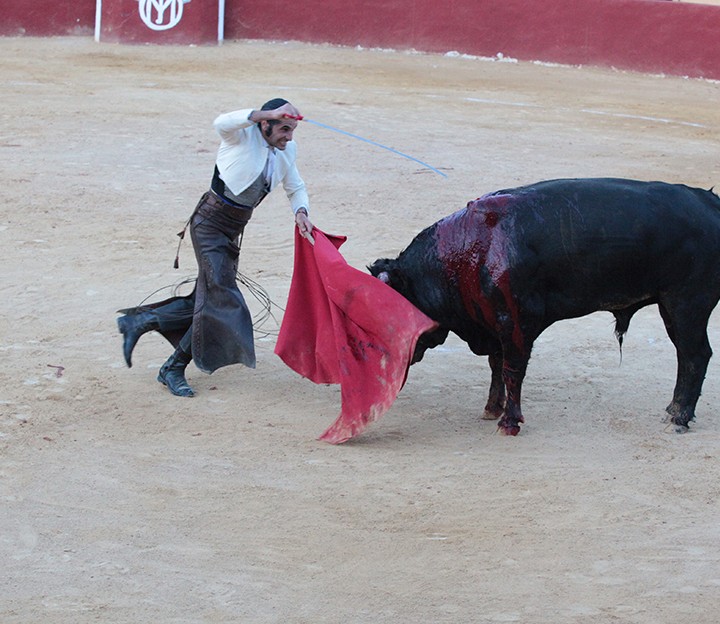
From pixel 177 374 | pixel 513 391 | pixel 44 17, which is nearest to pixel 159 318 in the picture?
pixel 177 374

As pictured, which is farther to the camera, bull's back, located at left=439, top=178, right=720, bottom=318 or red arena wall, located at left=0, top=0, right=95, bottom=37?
red arena wall, located at left=0, top=0, right=95, bottom=37

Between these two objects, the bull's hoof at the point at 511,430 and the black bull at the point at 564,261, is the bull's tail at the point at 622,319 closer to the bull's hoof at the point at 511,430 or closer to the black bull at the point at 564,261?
the black bull at the point at 564,261

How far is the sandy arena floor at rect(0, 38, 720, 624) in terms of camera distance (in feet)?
14.7

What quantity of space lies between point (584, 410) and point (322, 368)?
143 centimetres

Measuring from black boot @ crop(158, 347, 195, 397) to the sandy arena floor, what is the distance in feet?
0.38

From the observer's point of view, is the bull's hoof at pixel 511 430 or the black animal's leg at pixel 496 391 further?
the black animal's leg at pixel 496 391

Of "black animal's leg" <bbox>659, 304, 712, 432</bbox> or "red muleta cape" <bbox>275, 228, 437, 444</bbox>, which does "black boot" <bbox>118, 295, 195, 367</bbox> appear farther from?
"black animal's leg" <bbox>659, 304, 712, 432</bbox>

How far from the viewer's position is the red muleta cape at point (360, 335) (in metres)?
5.91

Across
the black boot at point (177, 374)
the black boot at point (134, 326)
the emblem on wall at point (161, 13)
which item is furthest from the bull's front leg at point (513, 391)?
the emblem on wall at point (161, 13)

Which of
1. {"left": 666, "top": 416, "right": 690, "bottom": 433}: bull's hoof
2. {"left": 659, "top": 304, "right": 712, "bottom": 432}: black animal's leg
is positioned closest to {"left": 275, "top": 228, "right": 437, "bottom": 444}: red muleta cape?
{"left": 659, "top": 304, "right": 712, "bottom": 432}: black animal's leg

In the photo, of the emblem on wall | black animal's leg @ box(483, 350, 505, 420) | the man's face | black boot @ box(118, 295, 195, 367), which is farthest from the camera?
the emblem on wall

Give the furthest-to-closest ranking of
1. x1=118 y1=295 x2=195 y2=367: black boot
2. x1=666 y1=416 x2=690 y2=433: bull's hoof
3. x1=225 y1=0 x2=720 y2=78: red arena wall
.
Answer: x1=225 y1=0 x2=720 y2=78: red arena wall < x1=118 y1=295 x2=195 y2=367: black boot < x1=666 y1=416 x2=690 y2=433: bull's hoof

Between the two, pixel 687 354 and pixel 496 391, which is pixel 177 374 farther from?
pixel 687 354

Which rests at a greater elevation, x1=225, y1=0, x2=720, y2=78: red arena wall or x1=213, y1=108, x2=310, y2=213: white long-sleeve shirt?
x1=225, y1=0, x2=720, y2=78: red arena wall
